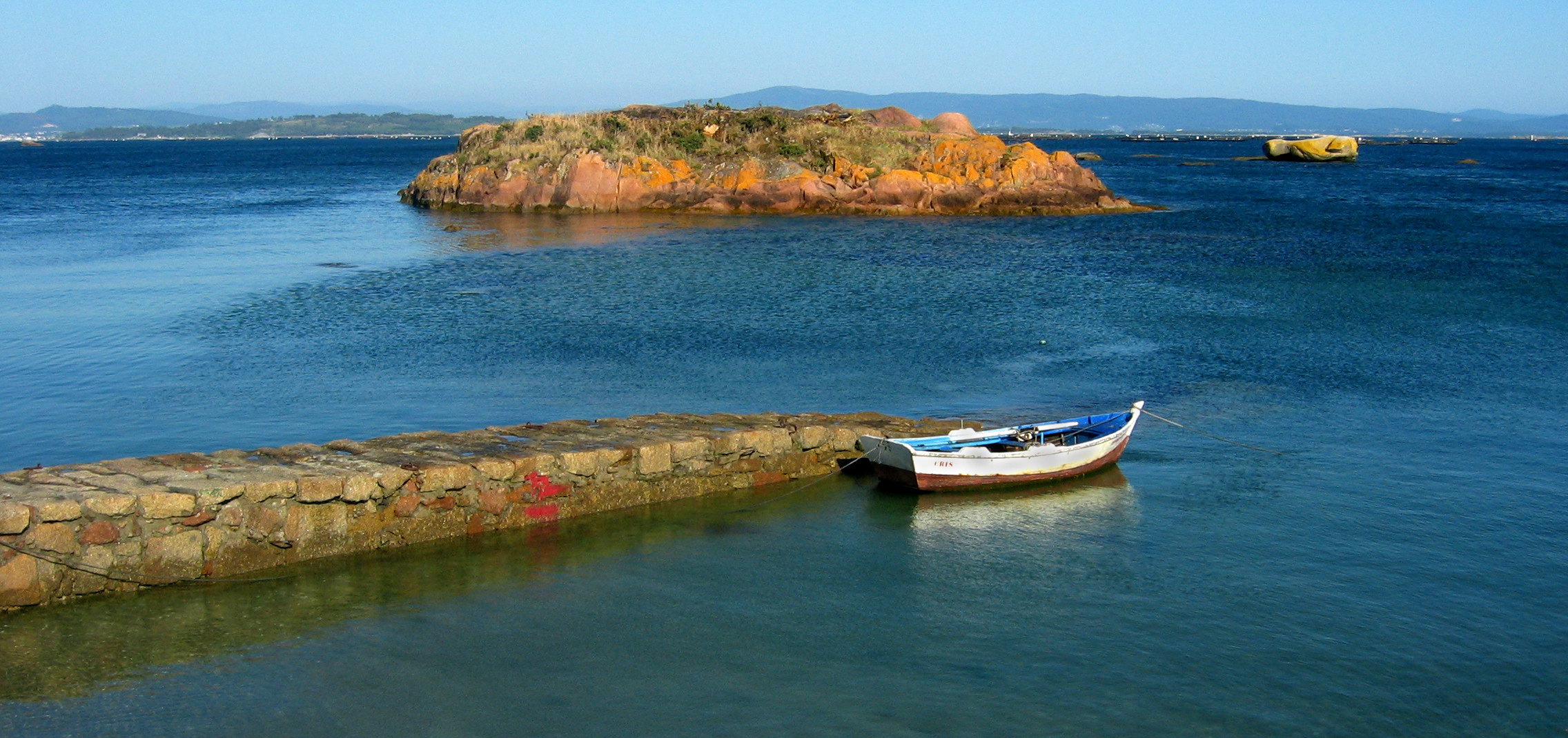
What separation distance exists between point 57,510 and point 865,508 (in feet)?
29.6

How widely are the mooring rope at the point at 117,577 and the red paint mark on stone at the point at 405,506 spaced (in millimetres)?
1304

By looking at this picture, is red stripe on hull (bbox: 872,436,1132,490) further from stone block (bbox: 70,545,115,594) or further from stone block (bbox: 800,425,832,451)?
stone block (bbox: 70,545,115,594)

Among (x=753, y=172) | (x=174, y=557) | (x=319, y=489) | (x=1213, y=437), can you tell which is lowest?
(x=1213, y=437)

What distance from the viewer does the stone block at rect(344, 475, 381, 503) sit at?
12.5 meters

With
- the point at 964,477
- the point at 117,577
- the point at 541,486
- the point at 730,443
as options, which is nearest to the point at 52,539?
the point at 117,577

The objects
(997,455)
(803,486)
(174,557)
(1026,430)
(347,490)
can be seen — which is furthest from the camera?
(1026,430)

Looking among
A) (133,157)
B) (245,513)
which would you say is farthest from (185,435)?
(133,157)

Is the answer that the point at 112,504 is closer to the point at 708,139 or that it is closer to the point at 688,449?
the point at 688,449

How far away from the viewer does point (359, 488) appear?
12.6m

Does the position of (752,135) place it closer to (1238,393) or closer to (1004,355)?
(1004,355)

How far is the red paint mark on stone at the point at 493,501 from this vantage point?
13570 mm

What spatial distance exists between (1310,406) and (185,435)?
1790cm

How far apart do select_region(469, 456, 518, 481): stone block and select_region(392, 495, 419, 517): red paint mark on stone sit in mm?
749

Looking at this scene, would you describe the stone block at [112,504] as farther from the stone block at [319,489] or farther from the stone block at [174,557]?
the stone block at [319,489]
